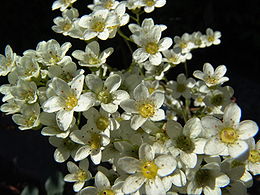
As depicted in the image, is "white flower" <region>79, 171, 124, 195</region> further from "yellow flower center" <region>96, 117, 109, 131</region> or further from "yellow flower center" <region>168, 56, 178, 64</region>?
"yellow flower center" <region>168, 56, 178, 64</region>

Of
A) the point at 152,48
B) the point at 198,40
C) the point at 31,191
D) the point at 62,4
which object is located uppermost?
the point at 62,4

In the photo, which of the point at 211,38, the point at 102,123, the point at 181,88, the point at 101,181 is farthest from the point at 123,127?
the point at 211,38

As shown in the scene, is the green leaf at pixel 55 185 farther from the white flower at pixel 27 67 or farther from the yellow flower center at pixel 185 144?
the yellow flower center at pixel 185 144

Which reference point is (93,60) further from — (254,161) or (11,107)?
(254,161)

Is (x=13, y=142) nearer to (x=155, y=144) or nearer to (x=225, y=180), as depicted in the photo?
(x=155, y=144)

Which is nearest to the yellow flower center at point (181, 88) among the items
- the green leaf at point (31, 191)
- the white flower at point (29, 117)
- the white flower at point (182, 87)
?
the white flower at point (182, 87)

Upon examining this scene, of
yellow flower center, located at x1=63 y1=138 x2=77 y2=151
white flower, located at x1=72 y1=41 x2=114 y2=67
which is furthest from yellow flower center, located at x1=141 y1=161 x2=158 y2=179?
white flower, located at x1=72 y1=41 x2=114 y2=67
